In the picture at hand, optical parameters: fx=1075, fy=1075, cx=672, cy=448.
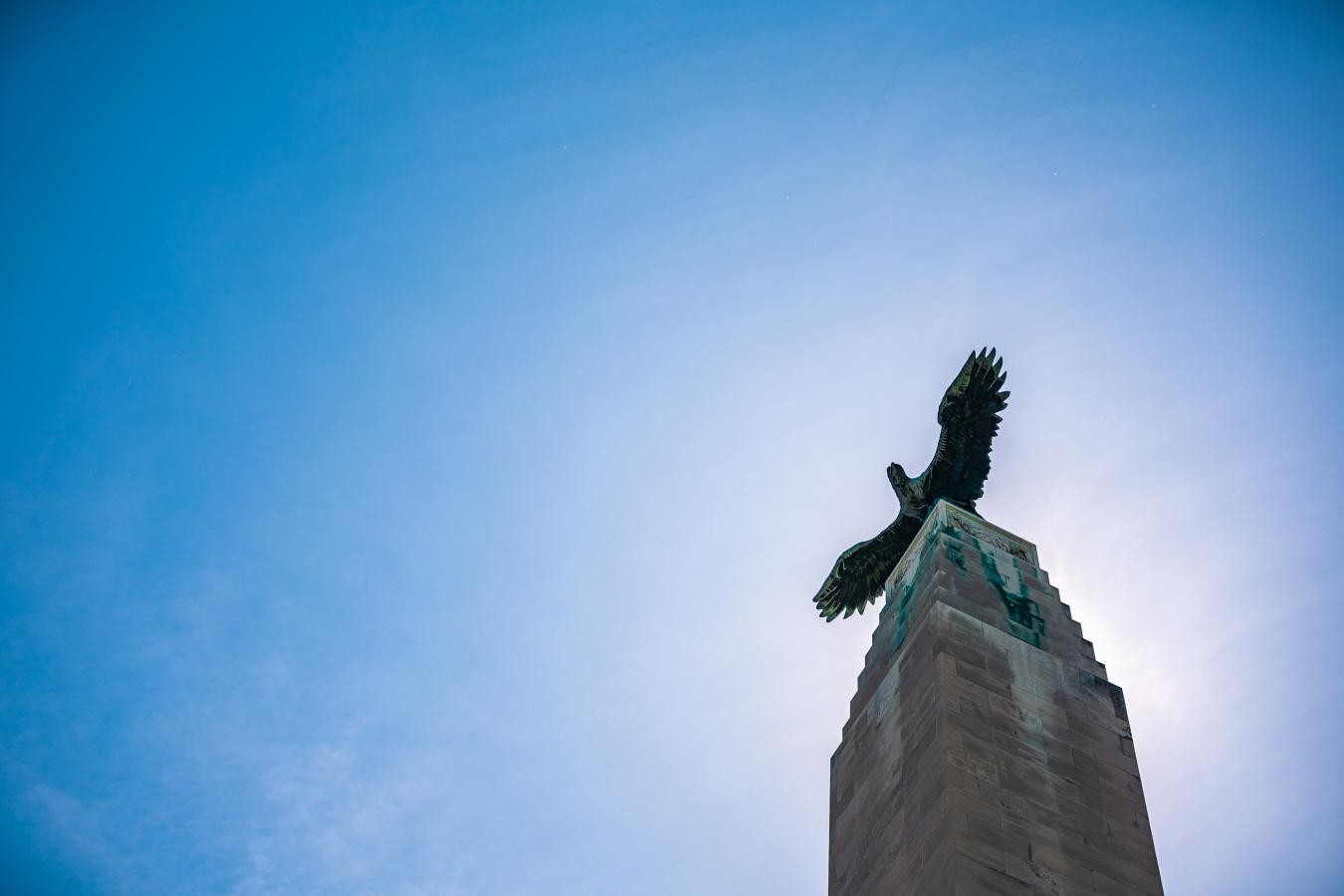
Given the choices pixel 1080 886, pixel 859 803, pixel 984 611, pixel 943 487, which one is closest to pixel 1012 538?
pixel 943 487

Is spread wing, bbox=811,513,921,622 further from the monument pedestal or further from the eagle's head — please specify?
the monument pedestal

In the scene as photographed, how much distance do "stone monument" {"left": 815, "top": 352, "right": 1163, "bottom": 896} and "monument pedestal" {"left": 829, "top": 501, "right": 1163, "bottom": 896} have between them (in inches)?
1.0

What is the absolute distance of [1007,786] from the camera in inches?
543

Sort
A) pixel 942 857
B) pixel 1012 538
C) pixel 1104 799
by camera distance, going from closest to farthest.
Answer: pixel 942 857 → pixel 1104 799 → pixel 1012 538

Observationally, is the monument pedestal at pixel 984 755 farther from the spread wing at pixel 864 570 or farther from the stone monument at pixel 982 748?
the spread wing at pixel 864 570

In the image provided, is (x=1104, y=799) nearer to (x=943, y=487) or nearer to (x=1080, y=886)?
(x=1080, y=886)

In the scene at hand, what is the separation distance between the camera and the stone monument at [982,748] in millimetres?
13062

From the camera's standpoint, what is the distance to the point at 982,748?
14.3 meters

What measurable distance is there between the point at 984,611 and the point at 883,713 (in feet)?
7.91

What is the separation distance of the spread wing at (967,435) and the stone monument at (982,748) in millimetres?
1682

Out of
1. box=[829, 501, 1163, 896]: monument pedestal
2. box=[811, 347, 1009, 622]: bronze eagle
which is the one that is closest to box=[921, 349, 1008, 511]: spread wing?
box=[811, 347, 1009, 622]: bronze eagle

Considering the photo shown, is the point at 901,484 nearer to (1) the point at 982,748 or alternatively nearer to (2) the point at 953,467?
(2) the point at 953,467

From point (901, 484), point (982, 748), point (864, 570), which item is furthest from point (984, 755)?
point (901, 484)

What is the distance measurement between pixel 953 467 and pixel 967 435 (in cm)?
76
